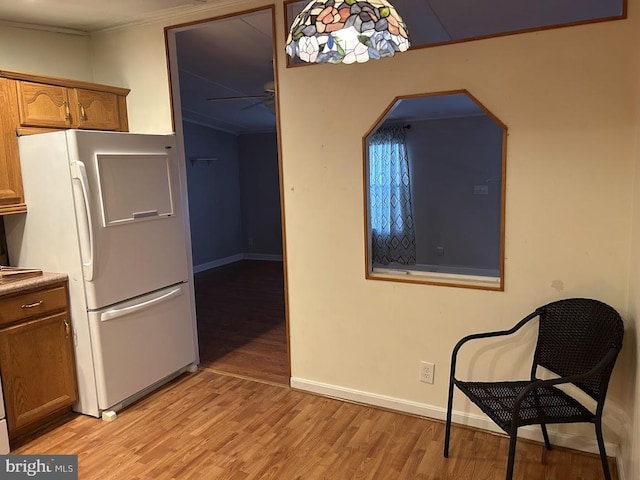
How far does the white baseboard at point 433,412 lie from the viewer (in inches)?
91.1

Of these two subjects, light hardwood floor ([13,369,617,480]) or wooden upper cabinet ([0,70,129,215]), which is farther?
wooden upper cabinet ([0,70,129,215])

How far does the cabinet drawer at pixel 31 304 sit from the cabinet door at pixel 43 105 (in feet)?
3.27

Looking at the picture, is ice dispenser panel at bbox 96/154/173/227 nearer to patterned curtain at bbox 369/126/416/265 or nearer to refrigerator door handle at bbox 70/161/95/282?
refrigerator door handle at bbox 70/161/95/282

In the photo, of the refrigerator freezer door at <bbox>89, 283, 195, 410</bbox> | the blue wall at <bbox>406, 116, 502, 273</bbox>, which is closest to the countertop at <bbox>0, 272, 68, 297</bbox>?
the refrigerator freezer door at <bbox>89, 283, 195, 410</bbox>

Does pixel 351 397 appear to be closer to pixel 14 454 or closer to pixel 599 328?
pixel 599 328

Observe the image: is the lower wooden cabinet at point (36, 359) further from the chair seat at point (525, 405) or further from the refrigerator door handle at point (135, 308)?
the chair seat at point (525, 405)

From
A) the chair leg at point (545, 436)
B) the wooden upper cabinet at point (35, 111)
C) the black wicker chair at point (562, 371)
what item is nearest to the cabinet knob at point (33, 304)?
the wooden upper cabinet at point (35, 111)

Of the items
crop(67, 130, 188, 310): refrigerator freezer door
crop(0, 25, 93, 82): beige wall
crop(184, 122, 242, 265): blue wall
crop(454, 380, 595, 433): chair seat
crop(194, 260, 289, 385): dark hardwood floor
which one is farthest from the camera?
crop(184, 122, 242, 265): blue wall

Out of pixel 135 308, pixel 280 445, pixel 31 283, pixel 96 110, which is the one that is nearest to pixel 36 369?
pixel 31 283

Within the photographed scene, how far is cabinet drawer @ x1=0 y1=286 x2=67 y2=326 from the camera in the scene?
2430 millimetres

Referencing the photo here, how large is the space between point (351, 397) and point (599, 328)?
1.47 m

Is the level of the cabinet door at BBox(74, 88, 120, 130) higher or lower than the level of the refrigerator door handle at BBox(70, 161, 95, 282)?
higher

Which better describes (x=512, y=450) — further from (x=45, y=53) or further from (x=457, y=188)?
(x=457, y=188)

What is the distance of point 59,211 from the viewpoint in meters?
2.64
